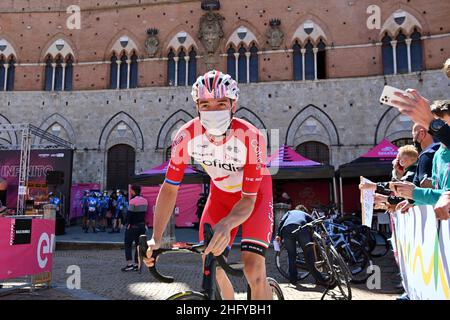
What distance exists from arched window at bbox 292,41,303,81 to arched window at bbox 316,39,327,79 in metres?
0.92

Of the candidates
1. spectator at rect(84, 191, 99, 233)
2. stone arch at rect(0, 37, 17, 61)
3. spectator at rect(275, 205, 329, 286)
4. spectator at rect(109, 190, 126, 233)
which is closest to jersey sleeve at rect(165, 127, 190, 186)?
spectator at rect(275, 205, 329, 286)

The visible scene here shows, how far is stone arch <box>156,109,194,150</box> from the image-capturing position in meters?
21.1

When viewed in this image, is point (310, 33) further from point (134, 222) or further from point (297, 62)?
point (134, 222)

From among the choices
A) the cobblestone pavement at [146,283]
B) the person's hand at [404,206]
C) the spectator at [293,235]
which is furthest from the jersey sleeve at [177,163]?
the spectator at [293,235]

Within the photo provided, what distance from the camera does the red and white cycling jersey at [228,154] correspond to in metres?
2.83

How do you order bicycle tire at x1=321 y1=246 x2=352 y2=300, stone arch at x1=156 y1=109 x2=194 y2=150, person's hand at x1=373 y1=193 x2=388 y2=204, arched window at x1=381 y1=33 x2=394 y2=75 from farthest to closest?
stone arch at x1=156 y1=109 x2=194 y2=150 < arched window at x1=381 y1=33 x2=394 y2=75 < bicycle tire at x1=321 y1=246 x2=352 y2=300 < person's hand at x1=373 y1=193 x2=388 y2=204

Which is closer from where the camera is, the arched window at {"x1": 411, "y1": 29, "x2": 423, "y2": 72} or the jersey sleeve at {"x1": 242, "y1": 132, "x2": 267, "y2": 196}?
the jersey sleeve at {"x1": 242, "y1": 132, "x2": 267, "y2": 196}

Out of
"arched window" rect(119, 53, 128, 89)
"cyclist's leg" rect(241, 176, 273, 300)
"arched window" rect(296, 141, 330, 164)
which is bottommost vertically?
"cyclist's leg" rect(241, 176, 273, 300)

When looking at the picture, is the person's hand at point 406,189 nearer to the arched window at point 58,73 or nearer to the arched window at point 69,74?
the arched window at point 69,74

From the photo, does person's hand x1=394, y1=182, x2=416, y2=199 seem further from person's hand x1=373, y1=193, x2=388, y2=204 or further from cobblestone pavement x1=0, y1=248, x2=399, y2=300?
cobblestone pavement x1=0, y1=248, x2=399, y2=300

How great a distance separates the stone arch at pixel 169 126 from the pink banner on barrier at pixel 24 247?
14.1 meters

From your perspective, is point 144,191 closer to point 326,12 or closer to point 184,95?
point 184,95

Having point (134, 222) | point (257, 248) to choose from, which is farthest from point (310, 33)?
point (257, 248)
